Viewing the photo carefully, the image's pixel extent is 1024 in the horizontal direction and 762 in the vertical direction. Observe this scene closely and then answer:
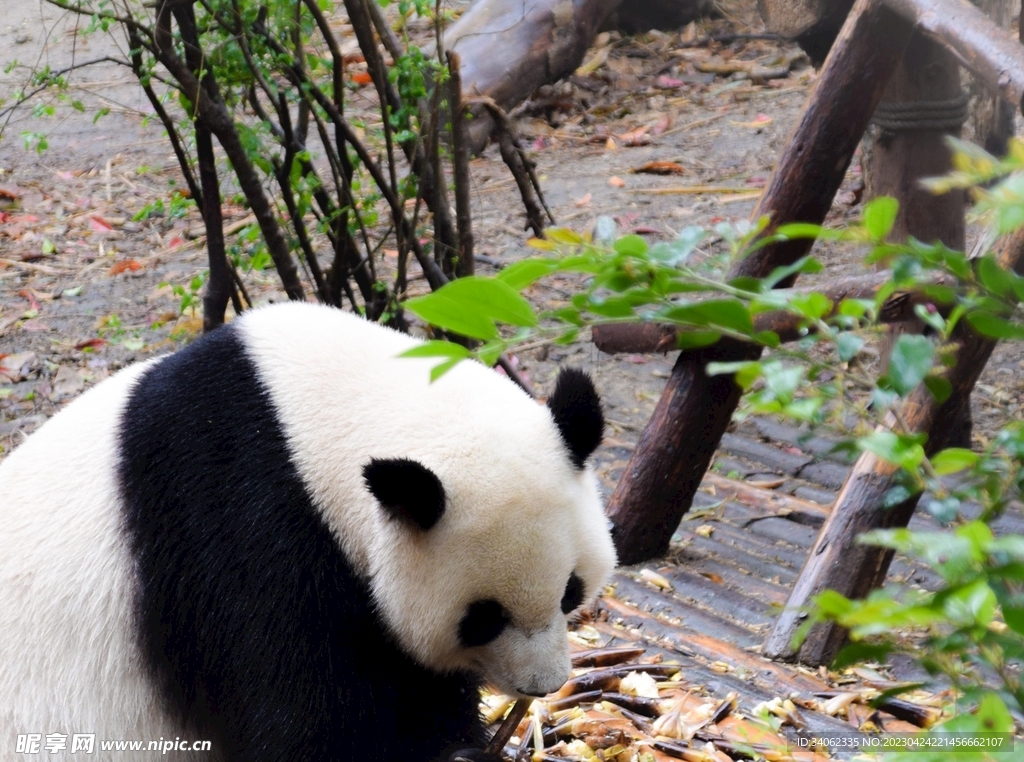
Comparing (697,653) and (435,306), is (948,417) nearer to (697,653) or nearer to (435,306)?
(697,653)

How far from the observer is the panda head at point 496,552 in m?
2.01

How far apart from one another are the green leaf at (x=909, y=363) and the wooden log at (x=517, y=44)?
7.30m

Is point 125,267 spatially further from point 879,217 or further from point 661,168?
point 879,217

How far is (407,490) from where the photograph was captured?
1893 mm

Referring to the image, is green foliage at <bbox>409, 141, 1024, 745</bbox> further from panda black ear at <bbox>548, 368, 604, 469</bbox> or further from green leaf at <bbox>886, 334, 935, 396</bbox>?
panda black ear at <bbox>548, 368, 604, 469</bbox>

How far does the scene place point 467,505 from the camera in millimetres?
2006

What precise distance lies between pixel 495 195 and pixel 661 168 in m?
1.26

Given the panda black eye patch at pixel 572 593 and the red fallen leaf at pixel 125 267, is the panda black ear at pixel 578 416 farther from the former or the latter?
the red fallen leaf at pixel 125 267

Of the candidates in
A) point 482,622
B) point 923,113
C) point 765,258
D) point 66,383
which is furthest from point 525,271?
point 66,383

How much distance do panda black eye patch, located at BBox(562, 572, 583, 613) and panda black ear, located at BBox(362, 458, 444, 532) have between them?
37 centimetres

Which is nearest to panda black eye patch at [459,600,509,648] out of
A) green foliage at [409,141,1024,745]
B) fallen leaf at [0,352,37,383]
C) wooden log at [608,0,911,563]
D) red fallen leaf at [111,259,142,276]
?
green foliage at [409,141,1024,745]

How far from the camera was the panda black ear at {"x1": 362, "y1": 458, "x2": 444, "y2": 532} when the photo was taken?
1.85m

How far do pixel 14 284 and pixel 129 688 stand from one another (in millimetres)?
4989

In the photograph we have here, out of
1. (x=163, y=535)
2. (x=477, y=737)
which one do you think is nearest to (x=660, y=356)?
(x=477, y=737)
